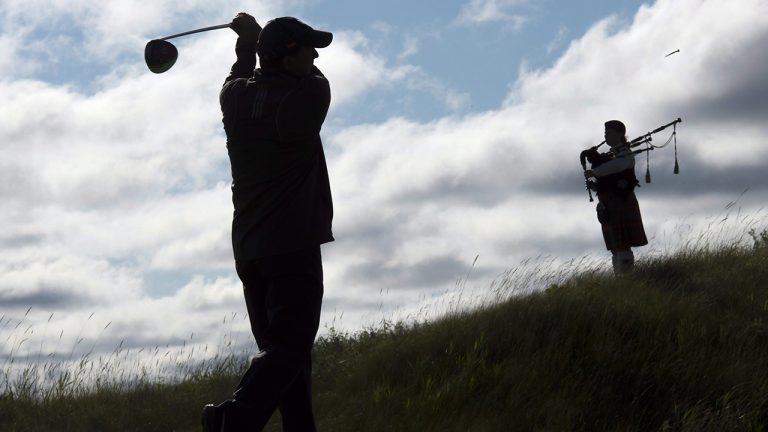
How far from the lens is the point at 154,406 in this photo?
829 cm

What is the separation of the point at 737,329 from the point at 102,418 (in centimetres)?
559

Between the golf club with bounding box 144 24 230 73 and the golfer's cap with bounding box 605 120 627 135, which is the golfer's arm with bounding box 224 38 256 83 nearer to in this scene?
the golf club with bounding box 144 24 230 73

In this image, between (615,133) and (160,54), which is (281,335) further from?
(615,133)

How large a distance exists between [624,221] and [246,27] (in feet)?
20.8

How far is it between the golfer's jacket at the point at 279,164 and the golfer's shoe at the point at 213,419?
811mm

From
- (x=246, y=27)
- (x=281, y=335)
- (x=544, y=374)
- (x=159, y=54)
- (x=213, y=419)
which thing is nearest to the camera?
(x=213, y=419)

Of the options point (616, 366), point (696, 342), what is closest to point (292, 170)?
point (616, 366)

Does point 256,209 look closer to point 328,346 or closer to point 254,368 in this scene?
point 254,368

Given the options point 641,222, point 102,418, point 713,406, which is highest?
point 641,222

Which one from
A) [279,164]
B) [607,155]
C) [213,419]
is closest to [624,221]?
[607,155]

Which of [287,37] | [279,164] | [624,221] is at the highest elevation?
[287,37]

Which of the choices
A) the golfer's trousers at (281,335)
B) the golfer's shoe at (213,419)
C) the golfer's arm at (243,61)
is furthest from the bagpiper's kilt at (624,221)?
the golfer's shoe at (213,419)

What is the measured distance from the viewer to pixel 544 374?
6.91 meters

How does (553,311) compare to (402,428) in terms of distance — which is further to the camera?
(553,311)
